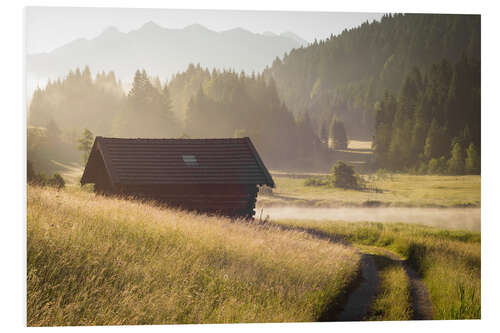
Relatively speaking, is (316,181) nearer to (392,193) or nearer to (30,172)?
(392,193)

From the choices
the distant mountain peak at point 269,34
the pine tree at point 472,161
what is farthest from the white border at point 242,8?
the distant mountain peak at point 269,34

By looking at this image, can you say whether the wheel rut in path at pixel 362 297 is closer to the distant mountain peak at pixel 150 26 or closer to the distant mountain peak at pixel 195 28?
the distant mountain peak at pixel 195 28

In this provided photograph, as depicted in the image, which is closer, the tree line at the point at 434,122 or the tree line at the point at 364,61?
the tree line at the point at 364,61

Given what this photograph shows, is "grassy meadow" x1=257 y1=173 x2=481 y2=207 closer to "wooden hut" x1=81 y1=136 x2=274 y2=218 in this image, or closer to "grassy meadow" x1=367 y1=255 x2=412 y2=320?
"wooden hut" x1=81 y1=136 x2=274 y2=218

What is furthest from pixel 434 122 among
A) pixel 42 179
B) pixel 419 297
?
pixel 42 179

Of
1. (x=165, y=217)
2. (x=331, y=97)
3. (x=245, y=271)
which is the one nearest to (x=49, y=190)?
(x=165, y=217)

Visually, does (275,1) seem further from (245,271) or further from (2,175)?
(2,175)

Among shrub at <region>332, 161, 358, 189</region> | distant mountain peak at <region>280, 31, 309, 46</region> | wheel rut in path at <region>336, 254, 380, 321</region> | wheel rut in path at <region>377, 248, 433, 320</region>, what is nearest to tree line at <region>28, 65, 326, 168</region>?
shrub at <region>332, 161, 358, 189</region>
